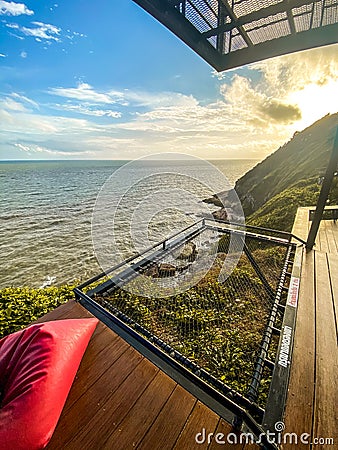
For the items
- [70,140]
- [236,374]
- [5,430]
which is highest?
[70,140]

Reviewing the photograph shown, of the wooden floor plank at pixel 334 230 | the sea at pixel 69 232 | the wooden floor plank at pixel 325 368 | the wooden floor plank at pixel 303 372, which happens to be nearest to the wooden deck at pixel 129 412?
the wooden floor plank at pixel 303 372

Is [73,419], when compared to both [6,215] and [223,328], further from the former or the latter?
[6,215]

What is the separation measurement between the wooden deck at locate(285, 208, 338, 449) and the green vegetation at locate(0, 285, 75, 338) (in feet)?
9.81

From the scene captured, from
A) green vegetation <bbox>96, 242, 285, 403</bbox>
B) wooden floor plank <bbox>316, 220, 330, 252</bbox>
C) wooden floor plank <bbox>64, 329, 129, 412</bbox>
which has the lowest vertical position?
green vegetation <bbox>96, 242, 285, 403</bbox>

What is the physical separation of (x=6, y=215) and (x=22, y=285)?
1130 cm

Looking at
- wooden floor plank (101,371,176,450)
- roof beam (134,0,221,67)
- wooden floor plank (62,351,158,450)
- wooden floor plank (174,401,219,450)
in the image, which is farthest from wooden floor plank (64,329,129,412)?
roof beam (134,0,221,67)

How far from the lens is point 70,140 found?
55.0 meters

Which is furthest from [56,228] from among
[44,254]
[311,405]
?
[311,405]

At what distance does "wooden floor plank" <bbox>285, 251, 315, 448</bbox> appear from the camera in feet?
4.00

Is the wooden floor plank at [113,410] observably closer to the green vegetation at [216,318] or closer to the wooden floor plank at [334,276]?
the green vegetation at [216,318]

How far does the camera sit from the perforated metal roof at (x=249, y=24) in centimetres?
122

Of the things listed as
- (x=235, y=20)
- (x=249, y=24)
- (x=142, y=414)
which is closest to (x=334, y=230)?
(x=249, y=24)

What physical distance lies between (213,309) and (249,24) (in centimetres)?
275

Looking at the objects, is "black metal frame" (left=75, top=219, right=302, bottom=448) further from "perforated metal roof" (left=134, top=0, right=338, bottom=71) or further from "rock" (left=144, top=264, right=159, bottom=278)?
"perforated metal roof" (left=134, top=0, right=338, bottom=71)
